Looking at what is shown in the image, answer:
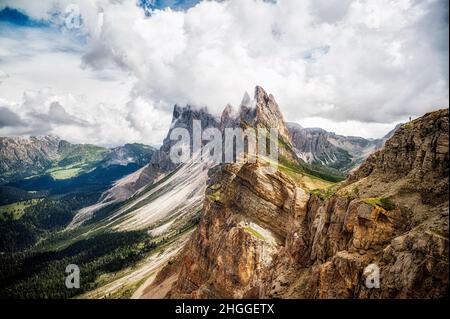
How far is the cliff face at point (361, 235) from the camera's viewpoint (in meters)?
32.3

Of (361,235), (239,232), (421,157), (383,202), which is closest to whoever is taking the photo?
(361,235)

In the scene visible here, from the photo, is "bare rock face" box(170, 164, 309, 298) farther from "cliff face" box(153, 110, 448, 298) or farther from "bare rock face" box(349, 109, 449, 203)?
"bare rock face" box(349, 109, 449, 203)

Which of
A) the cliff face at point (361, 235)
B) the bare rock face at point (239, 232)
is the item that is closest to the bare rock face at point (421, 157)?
the cliff face at point (361, 235)

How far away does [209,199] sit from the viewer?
106938mm

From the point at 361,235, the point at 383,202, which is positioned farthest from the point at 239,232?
the point at 383,202

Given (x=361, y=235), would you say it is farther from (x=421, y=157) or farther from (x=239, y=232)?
(x=239, y=232)

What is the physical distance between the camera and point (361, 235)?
41156 mm

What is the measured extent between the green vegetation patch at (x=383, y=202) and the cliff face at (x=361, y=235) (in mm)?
104

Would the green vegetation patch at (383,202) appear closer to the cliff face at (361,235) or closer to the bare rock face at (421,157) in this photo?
the cliff face at (361,235)

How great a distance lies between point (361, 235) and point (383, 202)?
4.67 meters

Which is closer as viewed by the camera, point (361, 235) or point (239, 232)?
point (361, 235)
